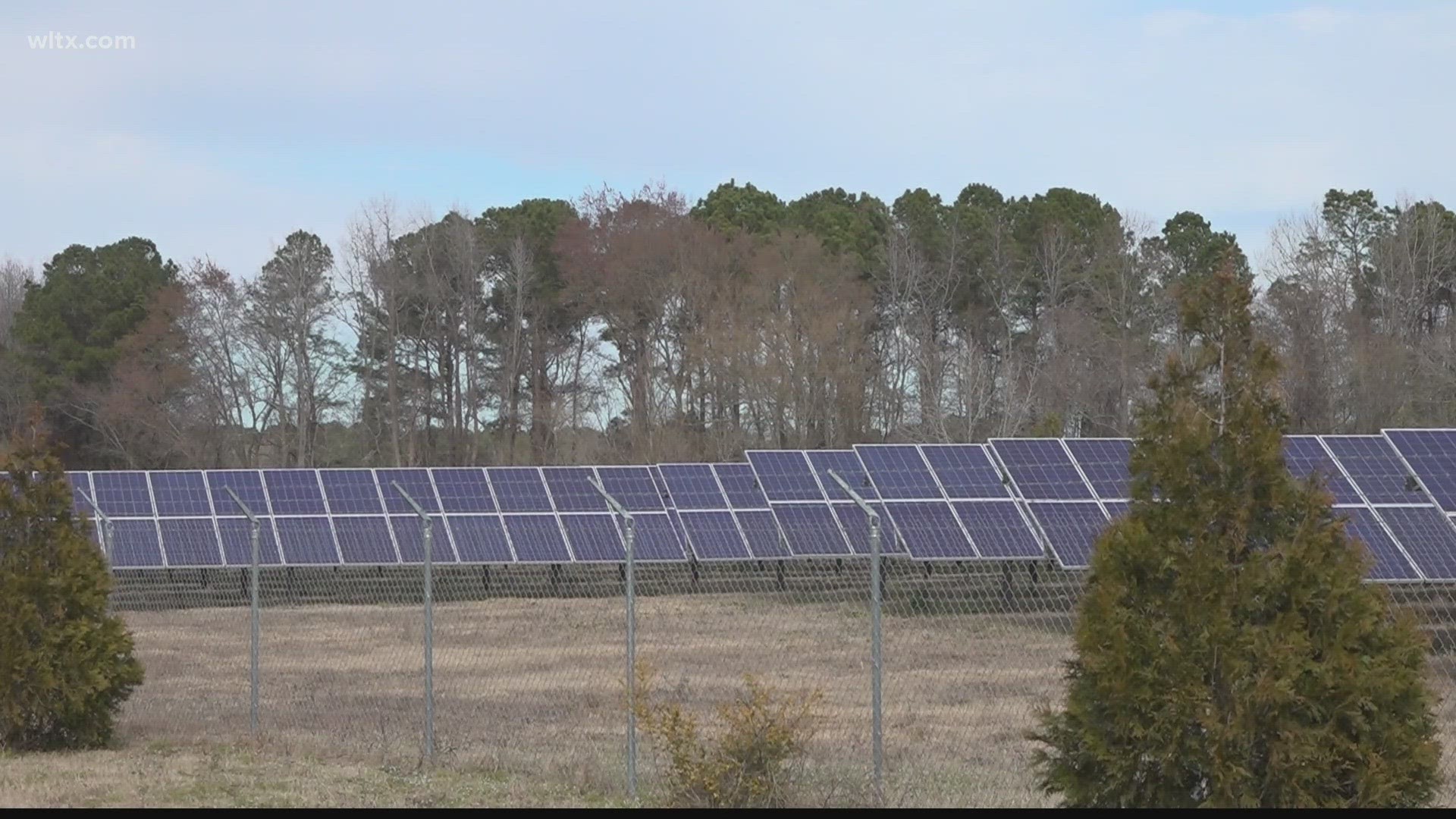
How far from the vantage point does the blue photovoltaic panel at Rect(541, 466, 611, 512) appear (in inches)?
1212

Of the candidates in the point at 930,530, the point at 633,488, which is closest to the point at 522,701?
the point at 930,530

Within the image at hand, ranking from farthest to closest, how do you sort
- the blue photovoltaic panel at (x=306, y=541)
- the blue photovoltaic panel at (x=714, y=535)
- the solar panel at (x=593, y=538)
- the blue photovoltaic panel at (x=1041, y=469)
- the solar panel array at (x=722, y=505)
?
the blue photovoltaic panel at (x=714, y=535) < the solar panel at (x=593, y=538) < the blue photovoltaic panel at (x=306, y=541) < the blue photovoltaic panel at (x=1041, y=469) < the solar panel array at (x=722, y=505)

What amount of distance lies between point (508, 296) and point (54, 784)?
4850cm

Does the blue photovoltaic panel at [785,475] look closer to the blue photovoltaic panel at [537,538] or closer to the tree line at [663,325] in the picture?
the blue photovoltaic panel at [537,538]

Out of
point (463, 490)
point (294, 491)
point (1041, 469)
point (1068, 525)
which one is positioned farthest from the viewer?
point (463, 490)

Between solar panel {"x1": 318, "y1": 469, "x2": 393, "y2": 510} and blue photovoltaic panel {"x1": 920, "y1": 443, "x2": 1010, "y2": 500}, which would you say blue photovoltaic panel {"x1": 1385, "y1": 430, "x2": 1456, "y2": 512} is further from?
solar panel {"x1": 318, "y1": 469, "x2": 393, "y2": 510}

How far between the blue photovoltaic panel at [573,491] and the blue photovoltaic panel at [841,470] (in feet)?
13.0

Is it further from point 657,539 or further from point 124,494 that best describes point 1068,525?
point 124,494

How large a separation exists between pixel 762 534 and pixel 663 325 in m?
27.2

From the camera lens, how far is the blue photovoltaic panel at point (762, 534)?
2834 cm

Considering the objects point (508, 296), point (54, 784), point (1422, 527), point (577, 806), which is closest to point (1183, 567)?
point (577, 806)

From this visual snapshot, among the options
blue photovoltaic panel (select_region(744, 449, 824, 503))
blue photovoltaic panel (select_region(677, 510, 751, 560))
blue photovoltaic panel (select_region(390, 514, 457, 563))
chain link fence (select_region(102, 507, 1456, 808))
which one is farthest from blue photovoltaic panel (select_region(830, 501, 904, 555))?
blue photovoltaic panel (select_region(390, 514, 457, 563))

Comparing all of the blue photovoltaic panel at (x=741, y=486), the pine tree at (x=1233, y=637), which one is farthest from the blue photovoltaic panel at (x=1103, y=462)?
the pine tree at (x=1233, y=637)

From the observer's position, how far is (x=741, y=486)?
3238 centimetres
